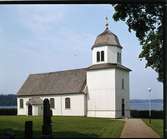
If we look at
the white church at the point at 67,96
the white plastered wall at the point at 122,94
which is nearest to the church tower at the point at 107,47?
the white church at the point at 67,96

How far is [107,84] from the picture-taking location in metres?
24.9

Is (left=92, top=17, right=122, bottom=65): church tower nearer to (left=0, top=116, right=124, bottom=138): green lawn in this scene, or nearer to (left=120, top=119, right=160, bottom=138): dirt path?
(left=0, top=116, right=124, bottom=138): green lawn

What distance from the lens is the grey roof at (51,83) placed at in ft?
46.3

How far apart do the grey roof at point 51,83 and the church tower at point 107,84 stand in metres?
0.85

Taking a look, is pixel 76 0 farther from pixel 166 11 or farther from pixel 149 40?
pixel 149 40

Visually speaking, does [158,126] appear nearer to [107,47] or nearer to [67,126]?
[67,126]

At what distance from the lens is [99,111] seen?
1664 centimetres

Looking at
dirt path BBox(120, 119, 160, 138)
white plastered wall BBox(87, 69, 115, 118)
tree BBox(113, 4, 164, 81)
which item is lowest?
dirt path BBox(120, 119, 160, 138)

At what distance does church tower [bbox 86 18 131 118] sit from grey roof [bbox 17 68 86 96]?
33.6 inches

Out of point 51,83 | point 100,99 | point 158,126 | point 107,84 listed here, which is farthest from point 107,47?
point 100,99

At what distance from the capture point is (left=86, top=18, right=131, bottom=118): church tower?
15.9 m

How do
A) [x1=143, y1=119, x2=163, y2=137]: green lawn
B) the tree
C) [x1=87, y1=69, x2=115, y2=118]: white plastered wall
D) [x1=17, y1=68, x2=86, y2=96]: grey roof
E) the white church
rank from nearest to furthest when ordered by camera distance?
the tree < [x1=17, y1=68, x2=86, y2=96]: grey roof < the white church < [x1=87, y1=69, x2=115, y2=118]: white plastered wall < [x1=143, y1=119, x2=163, y2=137]: green lawn

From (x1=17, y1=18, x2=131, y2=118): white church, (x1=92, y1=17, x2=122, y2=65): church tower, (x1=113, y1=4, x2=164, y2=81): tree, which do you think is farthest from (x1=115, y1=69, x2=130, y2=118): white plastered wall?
(x1=113, y1=4, x2=164, y2=81): tree

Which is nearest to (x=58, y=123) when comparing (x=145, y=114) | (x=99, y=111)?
(x=99, y=111)
